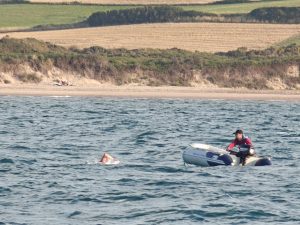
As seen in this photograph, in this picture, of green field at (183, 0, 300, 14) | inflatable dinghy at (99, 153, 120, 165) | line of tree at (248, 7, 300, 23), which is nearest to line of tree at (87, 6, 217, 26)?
green field at (183, 0, 300, 14)

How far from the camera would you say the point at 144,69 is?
244 feet

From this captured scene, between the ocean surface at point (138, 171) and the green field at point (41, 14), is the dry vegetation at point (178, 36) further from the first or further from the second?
the ocean surface at point (138, 171)

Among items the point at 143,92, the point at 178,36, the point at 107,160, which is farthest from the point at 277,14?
the point at 107,160

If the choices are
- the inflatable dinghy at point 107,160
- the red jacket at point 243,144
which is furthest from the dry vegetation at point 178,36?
the inflatable dinghy at point 107,160

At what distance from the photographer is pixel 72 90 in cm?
6731

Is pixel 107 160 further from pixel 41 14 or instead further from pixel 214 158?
pixel 41 14

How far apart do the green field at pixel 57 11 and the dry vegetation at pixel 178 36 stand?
7.47 m

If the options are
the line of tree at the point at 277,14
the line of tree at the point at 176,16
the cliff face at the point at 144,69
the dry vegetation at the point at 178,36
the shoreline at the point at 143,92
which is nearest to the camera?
the shoreline at the point at 143,92

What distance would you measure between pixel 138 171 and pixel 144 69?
3796 cm

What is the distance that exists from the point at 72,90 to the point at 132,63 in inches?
338

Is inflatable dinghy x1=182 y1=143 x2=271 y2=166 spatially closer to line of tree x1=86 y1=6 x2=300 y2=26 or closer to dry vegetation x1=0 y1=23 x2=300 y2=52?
dry vegetation x1=0 y1=23 x2=300 y2=52

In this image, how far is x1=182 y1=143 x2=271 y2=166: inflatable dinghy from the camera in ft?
125

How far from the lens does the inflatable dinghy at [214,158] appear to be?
38.1 m

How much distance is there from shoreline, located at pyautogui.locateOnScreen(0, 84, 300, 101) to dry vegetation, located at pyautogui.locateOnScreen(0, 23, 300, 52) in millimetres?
15946
